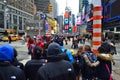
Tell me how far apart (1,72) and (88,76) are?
4539 mm

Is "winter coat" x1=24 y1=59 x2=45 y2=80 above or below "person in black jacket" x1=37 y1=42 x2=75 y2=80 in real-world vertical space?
below

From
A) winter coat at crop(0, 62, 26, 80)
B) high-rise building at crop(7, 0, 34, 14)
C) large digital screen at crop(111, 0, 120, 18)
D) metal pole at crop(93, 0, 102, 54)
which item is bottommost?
winter coat at crop(0, 62, 26, 80)

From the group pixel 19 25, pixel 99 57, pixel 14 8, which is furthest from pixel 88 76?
pixel 19 25

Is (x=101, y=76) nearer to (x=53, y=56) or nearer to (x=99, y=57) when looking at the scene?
(x=99, y=57)

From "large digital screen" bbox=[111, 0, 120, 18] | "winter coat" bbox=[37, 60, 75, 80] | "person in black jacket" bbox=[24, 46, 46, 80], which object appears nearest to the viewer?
"winter coat" bbox=[37, 60, 75, 80]

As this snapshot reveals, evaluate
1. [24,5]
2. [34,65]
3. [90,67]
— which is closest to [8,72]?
[34,65]

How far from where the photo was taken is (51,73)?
15.2ft

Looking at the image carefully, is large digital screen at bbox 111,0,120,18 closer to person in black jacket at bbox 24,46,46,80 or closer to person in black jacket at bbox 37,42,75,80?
person in black jacket at bbox 24,46,46,80

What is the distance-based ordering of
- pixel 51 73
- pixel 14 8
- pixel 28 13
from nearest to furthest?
1. pixel 51 73
2. pixel 14 8
3. pixel 28 13

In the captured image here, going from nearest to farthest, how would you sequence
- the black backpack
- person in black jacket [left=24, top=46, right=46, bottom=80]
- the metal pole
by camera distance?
person in black jacket [left=24, top=46, right=46, bottom=80] < the black backpack < the metal pole

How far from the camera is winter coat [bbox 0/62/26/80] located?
4.66 meters

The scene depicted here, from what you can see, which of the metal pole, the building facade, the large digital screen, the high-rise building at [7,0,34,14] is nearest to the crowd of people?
the metal pole

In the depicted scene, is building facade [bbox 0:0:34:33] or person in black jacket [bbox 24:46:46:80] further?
building facade [bbox 0:0:34:33]

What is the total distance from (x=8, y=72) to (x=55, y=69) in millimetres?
635
